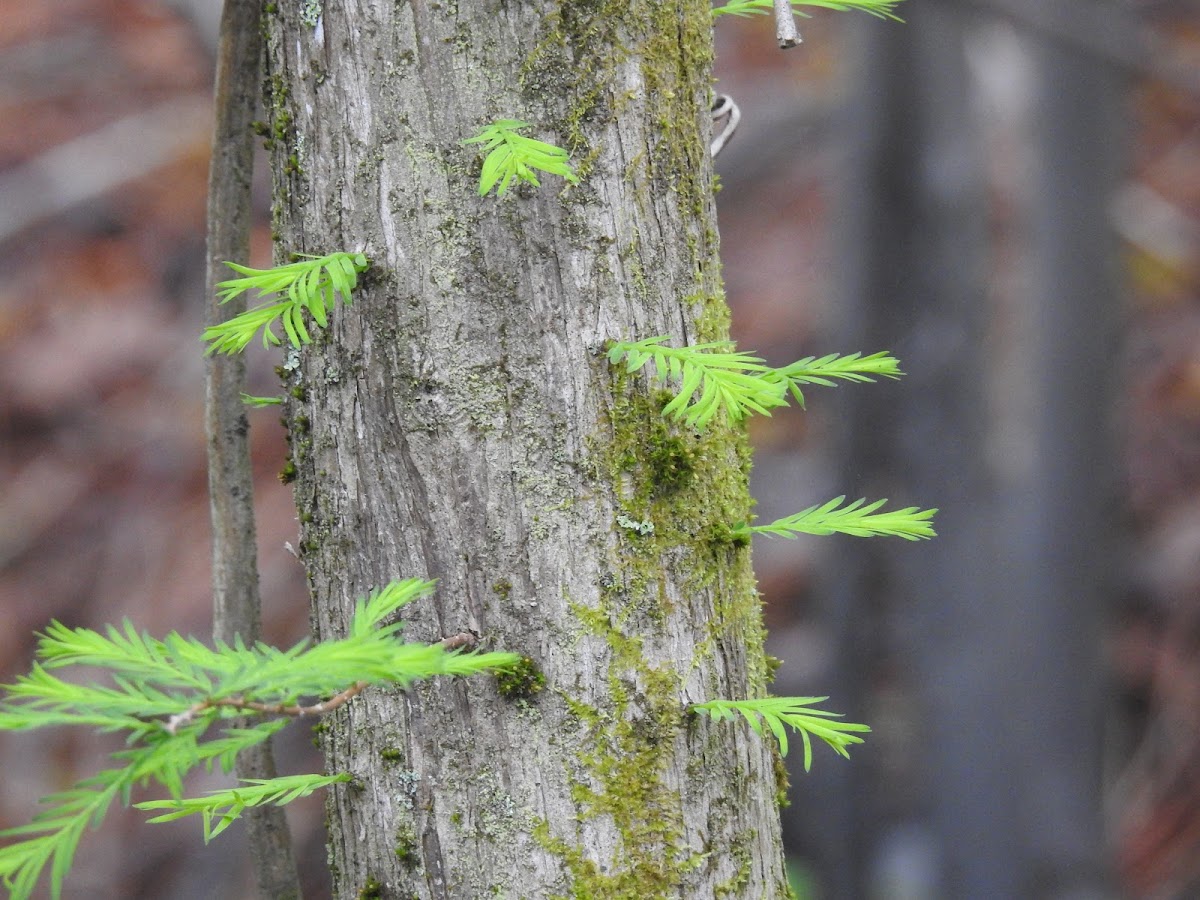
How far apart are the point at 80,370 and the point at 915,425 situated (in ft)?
10.4

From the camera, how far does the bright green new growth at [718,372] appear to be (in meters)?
0.62

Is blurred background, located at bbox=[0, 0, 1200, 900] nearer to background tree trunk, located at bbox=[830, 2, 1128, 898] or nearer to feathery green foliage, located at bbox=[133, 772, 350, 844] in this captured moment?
background tree trunk, located at bbox=[830, 2, 1128, 898]

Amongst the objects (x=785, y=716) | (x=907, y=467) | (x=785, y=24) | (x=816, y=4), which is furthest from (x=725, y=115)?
(x=907, y=467)

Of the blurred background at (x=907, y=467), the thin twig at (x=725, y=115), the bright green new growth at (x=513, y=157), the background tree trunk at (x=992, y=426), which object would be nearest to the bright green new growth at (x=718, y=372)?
the bright green new growth at (x=513, y=157)

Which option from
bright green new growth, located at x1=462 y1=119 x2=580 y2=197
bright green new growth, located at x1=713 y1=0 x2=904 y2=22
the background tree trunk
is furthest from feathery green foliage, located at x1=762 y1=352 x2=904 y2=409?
the background tree trunk

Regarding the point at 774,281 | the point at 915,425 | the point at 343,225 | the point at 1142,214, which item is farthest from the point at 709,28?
the point at 1142,214

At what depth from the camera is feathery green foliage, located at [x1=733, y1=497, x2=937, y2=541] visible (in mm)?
737

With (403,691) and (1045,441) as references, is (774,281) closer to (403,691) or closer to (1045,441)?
(1045,441)

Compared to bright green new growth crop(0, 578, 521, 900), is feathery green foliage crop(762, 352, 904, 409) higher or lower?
higher

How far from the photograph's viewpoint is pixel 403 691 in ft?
2.35

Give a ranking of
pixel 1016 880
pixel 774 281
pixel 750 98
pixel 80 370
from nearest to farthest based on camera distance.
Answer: pixel 1016 880 < pixel 80 370 < pixel 750 98 < pixel 774 281

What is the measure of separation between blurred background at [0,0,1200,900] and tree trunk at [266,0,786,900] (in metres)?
2.52

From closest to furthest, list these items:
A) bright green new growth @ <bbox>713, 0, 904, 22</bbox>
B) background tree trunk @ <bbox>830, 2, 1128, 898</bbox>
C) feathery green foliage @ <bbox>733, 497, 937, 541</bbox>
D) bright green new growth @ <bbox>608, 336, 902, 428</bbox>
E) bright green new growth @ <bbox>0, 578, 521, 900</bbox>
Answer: bright green new growth @ <bbox>0, 578, 521, 900</bbox>
bright green new growth @ <bbox>608, 336, 902, 428</bbox>
feathery green foliage @ <bbox>733, 497, 937, 541</bbox>
bright green new growth @ <bbox>713, 0, 904, 22</bbox>
background tree trunk @ <bbox>830, 2, 1128, 898</bbox>

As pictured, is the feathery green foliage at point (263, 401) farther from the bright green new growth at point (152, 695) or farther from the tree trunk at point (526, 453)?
the bright green new growth at point (152, 695)
